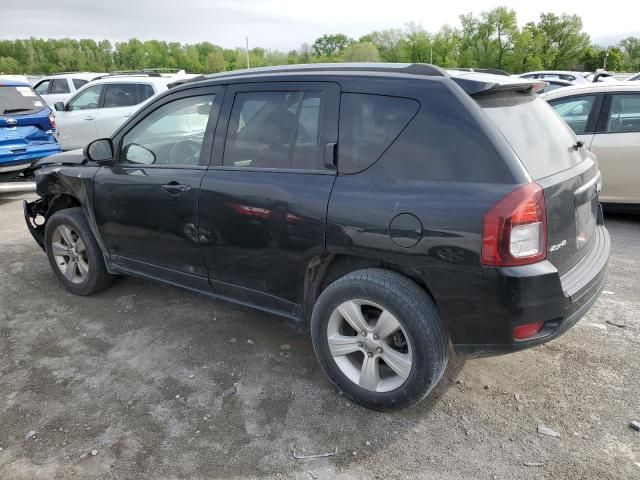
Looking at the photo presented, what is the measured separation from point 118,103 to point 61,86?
5650 millimetres

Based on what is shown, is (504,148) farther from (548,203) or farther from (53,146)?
(53,146)

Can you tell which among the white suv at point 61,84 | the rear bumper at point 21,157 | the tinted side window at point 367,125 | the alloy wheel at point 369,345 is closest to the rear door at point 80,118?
the rear bumper at point 21,157

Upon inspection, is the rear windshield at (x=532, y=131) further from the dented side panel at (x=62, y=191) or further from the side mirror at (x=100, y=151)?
the dented side panel at (x=62, y=191)

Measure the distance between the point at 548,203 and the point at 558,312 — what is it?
1.71ft

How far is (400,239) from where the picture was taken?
259cm

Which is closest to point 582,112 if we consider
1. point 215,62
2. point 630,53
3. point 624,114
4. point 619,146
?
point 624,114

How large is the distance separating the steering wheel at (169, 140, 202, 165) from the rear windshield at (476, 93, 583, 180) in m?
1.84

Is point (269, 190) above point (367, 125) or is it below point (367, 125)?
below

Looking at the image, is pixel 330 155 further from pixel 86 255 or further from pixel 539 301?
pixel 86 255

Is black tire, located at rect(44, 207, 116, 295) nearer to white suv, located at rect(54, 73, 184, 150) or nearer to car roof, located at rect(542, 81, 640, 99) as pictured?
car roof, located at rect(542, 81, 640, 99)

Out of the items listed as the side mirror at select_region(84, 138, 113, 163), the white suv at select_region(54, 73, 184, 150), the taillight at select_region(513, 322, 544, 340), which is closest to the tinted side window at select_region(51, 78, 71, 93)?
the white suv at select_region(54, 73, 184, 150)

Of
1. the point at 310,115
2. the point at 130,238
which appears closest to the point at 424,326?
the point at 310,115

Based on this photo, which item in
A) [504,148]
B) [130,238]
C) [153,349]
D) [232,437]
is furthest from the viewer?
[130,238]

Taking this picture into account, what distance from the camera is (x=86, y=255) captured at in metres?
4.46
